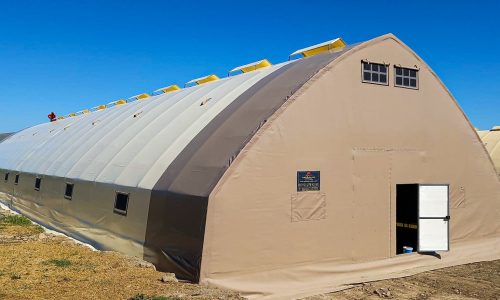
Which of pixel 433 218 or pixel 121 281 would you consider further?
pixel 433 218

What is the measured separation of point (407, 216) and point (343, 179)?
487 centimetres

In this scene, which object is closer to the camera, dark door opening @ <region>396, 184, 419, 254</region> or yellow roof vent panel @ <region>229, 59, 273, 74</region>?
dark door opening @ <region>396, 184, 419, 254</region>

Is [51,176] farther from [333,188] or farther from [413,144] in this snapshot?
[413,144]

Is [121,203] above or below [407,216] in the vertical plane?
below

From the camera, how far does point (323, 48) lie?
48.8ft

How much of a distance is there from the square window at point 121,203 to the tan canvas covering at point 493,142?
2811 cm

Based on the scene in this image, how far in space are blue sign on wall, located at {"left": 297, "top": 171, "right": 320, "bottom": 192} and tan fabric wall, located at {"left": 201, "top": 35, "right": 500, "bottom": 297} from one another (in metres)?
0.17

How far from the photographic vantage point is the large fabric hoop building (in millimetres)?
10688

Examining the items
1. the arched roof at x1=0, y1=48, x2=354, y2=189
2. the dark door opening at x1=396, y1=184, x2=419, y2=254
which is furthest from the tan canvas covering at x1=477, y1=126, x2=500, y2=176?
the arched roof at x1=0, y1=48, x2=354, y2=189

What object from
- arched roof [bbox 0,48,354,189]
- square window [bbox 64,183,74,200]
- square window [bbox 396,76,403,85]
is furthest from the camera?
square window [bbox 64,183,74,200]

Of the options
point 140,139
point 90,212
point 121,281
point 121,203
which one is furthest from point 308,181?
point 90,212

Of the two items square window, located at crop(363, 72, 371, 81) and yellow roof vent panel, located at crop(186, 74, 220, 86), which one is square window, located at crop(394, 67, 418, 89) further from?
yellow roof vent panel, located at crop(186, 74, 220, 86)

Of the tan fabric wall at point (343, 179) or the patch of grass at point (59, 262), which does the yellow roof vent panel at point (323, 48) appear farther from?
the patch of grass at point (59, 262)

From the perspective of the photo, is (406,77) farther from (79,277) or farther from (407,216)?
(79,277)
